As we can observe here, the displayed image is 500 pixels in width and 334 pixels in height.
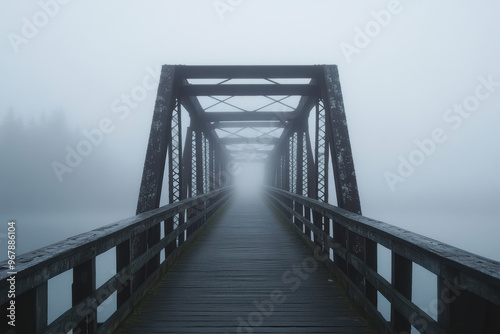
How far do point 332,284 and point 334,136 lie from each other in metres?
2.68

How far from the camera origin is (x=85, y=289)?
2725 millimetres

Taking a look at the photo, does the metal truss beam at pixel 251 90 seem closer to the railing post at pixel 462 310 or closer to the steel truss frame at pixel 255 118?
the steel truss frame at pixel 255 118

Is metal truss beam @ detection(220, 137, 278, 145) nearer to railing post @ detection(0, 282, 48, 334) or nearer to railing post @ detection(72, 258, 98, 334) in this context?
railing post @ detection(72, 258, 98, 334)

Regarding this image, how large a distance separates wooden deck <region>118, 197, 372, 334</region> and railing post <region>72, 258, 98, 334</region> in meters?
0.77

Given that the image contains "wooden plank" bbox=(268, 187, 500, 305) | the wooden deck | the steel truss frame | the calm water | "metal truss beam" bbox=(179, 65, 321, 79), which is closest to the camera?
"wooden plank" bbox=(268, 187, 500, 305)

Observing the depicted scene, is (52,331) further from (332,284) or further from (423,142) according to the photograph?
(423,142)

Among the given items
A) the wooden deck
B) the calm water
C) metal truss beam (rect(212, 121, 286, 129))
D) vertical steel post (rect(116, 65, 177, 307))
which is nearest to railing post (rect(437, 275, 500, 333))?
the wooden deck

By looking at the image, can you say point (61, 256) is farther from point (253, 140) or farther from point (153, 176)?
point (253, 140)

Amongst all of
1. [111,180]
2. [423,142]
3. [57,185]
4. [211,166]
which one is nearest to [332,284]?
[211,166]

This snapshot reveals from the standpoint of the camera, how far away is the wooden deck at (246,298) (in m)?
3.56

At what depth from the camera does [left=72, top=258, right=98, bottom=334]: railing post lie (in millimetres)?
2686

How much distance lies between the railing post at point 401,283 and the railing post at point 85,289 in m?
2.20

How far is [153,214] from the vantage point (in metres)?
4.78

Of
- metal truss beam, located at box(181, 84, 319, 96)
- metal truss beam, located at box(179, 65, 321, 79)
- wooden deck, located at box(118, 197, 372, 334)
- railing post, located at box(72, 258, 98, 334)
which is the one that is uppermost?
metal truss beam, located at box(179, 65, 321, 79)
